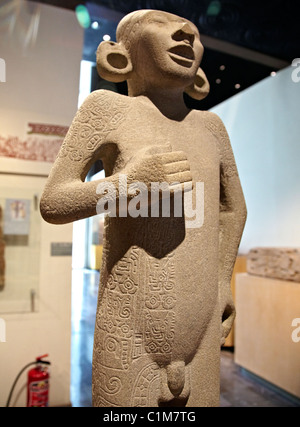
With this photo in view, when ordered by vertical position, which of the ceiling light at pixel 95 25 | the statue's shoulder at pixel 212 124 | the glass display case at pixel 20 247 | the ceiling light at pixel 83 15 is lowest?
the glass display case at pixel 20 247

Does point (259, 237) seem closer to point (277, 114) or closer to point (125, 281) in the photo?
point (277, 114)

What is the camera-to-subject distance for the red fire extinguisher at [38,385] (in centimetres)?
261

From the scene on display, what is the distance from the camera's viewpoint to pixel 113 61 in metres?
1.55

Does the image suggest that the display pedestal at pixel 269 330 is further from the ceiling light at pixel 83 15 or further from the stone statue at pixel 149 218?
the ceiling light at pixel 83 15

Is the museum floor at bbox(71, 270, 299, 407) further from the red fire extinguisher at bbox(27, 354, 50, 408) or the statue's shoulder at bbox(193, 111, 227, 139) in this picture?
the statue's shoulder at bbox(193, 111, 227, 139)

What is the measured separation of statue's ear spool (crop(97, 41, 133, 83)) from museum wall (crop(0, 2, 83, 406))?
890 millimetres

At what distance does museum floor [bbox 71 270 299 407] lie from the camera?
7.07ft

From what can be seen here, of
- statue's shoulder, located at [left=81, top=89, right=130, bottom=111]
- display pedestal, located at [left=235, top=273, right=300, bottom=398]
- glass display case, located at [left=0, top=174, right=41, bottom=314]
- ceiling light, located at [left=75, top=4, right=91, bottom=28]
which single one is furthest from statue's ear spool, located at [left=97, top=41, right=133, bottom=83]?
display pedestal, located at [left=235, top=273, right=300, bottom=398]

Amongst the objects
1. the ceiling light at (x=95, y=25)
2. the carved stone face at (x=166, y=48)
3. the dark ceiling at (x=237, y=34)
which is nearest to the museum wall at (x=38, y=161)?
the ceiling light at (x=95, y=25)

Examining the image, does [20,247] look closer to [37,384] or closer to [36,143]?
[36,143]

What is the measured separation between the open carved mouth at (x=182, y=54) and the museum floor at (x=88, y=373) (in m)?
1.04

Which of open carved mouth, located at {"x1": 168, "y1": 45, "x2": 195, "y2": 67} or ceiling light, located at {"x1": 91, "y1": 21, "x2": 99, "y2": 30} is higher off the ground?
ceiling light, located at {"x1": 91, "y1": 21, "x2": 99, "y2": 30}

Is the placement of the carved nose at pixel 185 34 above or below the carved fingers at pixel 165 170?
above

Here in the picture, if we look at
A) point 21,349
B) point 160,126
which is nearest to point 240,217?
point 160,126
